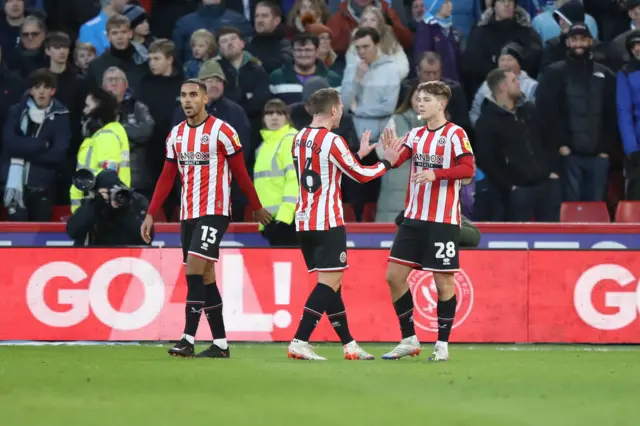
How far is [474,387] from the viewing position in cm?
861

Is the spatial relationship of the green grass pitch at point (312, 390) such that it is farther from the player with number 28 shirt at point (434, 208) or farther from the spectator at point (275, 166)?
the spectator at point (275, 166)

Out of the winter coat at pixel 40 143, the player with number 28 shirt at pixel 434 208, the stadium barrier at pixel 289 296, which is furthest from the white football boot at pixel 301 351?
the winter coat at pixel 40 143

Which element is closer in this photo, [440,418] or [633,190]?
[440,418]

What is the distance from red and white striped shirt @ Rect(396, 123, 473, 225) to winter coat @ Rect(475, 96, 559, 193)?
4272mm

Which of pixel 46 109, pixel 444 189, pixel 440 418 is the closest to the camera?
pixel 440 418

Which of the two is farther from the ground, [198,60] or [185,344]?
[198,60]

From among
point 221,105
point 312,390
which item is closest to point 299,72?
point 221,105

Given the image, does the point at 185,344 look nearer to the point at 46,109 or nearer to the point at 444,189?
the point at 444,189

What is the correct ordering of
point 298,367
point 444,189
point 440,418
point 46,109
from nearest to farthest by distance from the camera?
1. point 440,418
2. point 298,367
3. point 444,189
4. point 46,109

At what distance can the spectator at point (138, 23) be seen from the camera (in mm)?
16078

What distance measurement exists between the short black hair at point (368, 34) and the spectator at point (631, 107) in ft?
9.13

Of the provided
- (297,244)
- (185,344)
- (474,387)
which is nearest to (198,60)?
(297,244)

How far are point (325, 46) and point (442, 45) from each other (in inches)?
54.7

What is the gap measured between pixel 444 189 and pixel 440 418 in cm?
386
